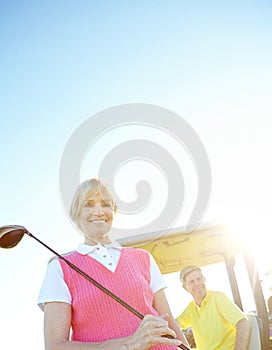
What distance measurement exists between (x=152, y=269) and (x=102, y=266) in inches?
→ 9.9

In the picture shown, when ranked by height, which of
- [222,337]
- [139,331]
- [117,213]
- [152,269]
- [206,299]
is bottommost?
[222,337]

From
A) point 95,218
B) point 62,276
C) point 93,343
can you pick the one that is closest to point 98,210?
point 95,218

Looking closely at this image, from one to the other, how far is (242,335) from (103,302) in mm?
2410

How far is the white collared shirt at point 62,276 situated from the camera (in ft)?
5.02

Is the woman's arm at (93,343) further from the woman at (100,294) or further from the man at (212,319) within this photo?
the man at (212,319)

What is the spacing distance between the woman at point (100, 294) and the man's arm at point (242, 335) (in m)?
2.10

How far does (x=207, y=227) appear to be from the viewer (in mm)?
4156

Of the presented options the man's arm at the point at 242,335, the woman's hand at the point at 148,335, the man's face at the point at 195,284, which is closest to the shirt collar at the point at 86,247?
the woman's hand at the point at 148,335

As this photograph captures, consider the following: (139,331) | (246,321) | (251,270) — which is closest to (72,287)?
(139,331)

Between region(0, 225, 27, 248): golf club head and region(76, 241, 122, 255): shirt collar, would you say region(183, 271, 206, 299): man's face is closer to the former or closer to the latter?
region(76, 241, 122, 255): shirt collar

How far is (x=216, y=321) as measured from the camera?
12.8 ft

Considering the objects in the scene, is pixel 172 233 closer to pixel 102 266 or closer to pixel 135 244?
pixel 135 244

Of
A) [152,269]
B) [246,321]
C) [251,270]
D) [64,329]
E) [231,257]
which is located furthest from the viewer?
[231,257]

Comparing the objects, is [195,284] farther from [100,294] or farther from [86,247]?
[100,294]
